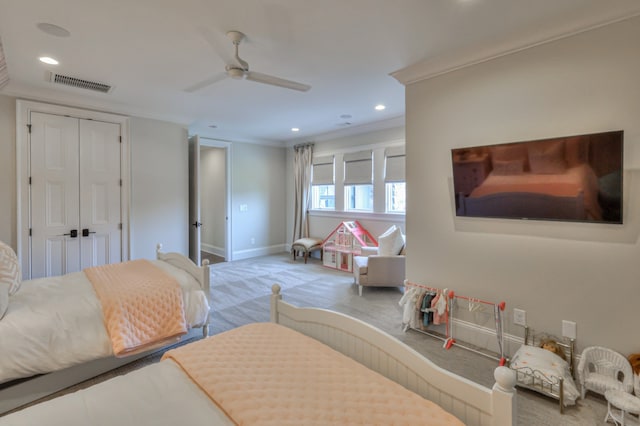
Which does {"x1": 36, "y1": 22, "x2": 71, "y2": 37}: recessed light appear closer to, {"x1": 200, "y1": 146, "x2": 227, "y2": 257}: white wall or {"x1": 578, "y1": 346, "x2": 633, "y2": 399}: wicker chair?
{"x1": 200, "y1": 146, "x2": 227, "y2": 257}: white wall

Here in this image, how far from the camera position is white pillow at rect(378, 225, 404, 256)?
4379mm

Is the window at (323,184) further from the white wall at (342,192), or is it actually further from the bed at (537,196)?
the bed at (537,196)

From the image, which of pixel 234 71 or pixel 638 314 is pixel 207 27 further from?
pixel 638 314

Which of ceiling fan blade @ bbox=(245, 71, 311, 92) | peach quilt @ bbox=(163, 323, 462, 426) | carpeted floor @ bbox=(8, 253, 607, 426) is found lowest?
carpeted floor @ bbox=(8, 253, 607, 426)

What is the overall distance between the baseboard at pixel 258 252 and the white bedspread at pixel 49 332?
158 inches

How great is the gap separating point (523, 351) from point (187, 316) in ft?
8.70

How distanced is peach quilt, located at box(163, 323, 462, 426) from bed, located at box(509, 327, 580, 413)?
1.55 meters

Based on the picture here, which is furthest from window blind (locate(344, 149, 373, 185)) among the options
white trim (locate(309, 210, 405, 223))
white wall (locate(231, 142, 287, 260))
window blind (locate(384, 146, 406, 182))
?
white wall (locate(231, 142, 287, 260))

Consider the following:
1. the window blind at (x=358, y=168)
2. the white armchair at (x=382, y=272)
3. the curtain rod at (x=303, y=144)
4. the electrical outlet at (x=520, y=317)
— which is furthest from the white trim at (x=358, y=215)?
the electrical outlet at (x=520, y=317)

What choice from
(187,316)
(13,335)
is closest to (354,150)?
(187,316)

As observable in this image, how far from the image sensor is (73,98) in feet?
12.7

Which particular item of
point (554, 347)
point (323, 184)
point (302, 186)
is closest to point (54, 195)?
point (302, 186)

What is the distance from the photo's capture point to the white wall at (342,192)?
17.2ft

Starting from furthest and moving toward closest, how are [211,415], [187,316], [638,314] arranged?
[187,316]
[638,314]
[211,415]
